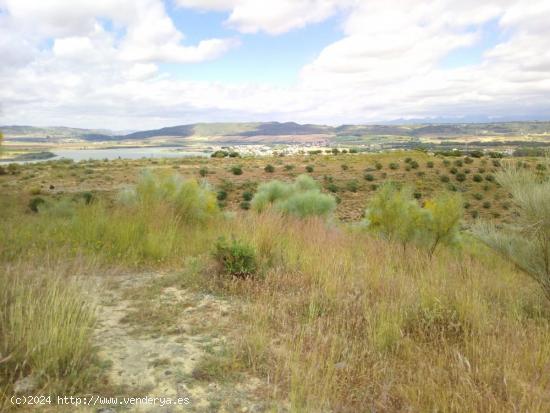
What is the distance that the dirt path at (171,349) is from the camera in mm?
3035

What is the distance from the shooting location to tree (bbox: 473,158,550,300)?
4.86 metres

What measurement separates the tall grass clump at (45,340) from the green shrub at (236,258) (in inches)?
93.4

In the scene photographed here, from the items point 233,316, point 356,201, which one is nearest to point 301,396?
point 233,316

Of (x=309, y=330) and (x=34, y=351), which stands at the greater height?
(x=34, y=351)

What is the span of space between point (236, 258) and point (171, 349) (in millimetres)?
2158

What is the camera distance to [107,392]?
2.99m

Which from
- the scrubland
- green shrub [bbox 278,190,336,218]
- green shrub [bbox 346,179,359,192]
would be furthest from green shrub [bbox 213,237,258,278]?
green shrub [bbox 346,179,359,192]

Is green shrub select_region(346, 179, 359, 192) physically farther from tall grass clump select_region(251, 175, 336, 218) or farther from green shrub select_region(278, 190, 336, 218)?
green shrub select_region(278, 190, 336, 218)

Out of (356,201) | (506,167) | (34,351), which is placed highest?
(506,167)

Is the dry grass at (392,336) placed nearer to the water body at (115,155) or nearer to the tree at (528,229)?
the tree at (528,229)

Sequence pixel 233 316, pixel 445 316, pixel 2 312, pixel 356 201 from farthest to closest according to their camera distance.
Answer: pixel 356 201, pixel 233 316, pixel 445 316, pixel 2 312

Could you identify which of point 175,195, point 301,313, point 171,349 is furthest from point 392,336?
point 175,195

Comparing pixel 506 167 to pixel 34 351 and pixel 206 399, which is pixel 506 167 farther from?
pixel 34 351

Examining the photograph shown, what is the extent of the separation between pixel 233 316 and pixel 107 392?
169 cm
